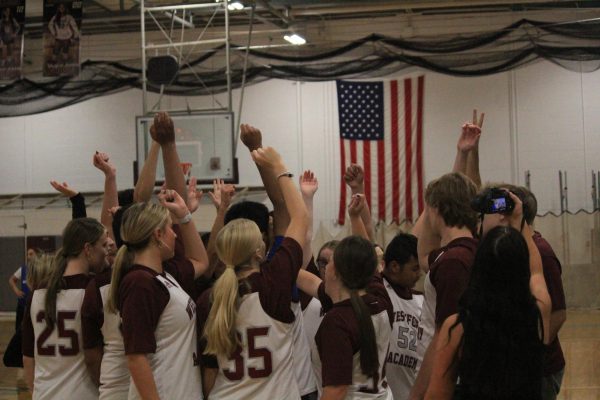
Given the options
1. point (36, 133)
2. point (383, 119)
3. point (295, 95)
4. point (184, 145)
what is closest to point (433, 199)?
point (184, 145)

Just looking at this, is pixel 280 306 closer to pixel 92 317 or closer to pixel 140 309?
pixel 140 309

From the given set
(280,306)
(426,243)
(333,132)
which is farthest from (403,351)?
(333,132)

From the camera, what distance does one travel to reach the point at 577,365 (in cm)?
965

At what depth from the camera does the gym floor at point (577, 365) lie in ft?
26.9

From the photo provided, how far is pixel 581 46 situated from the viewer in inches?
429

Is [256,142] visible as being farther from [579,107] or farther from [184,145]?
[579,107]

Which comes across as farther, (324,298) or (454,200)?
(324,298)

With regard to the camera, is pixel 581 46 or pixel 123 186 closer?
pixel 581 46

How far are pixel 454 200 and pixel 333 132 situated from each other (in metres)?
13.6

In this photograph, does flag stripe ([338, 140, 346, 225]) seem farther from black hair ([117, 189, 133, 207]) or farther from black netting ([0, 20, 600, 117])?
black hair ([117, 189, 133, 207])

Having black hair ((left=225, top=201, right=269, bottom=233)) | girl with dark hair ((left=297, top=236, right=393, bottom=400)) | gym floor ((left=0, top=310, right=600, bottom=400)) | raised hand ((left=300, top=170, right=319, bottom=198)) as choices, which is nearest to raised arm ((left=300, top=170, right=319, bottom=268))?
raised hand ((left=300, top=170, right=319, bottom=198))

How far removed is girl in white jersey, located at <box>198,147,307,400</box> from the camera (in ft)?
10.6

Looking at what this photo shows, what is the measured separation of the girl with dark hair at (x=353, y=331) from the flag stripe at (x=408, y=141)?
12816mm

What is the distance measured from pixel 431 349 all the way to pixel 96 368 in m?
1.55
